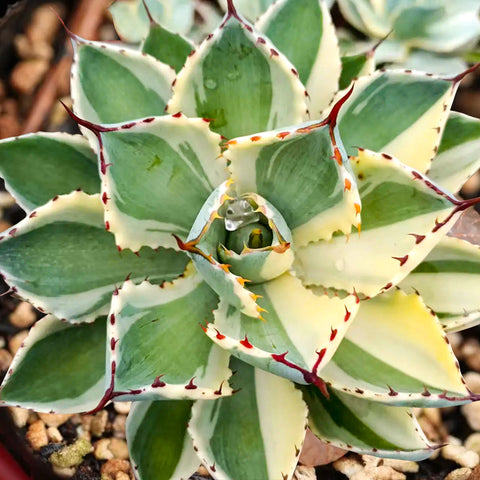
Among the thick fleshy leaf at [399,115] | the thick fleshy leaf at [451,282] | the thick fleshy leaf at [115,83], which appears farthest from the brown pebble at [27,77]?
the thick fleshy leaf at [451,282]

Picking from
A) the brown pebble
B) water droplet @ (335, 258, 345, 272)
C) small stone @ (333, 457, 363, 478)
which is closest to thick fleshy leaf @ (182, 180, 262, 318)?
water droplet @ (335, 258, 345, 272)

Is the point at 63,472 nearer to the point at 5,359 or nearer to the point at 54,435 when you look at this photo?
the point at 54,435

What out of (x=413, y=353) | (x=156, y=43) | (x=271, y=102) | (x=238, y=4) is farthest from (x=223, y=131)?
(x=238, y=4)

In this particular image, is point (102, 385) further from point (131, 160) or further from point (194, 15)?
point (194, 15)

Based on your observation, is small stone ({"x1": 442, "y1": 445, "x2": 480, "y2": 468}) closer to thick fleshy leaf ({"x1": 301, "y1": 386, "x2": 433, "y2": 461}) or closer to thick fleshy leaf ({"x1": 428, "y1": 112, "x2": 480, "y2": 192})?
thick fleshy leaf ({"x1": 301, "y1": 386, "x2": 433, "y2": 461})

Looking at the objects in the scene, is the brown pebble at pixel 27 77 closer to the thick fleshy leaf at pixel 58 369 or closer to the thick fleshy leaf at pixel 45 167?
the thick fleshy leaf at pixel 45 167
